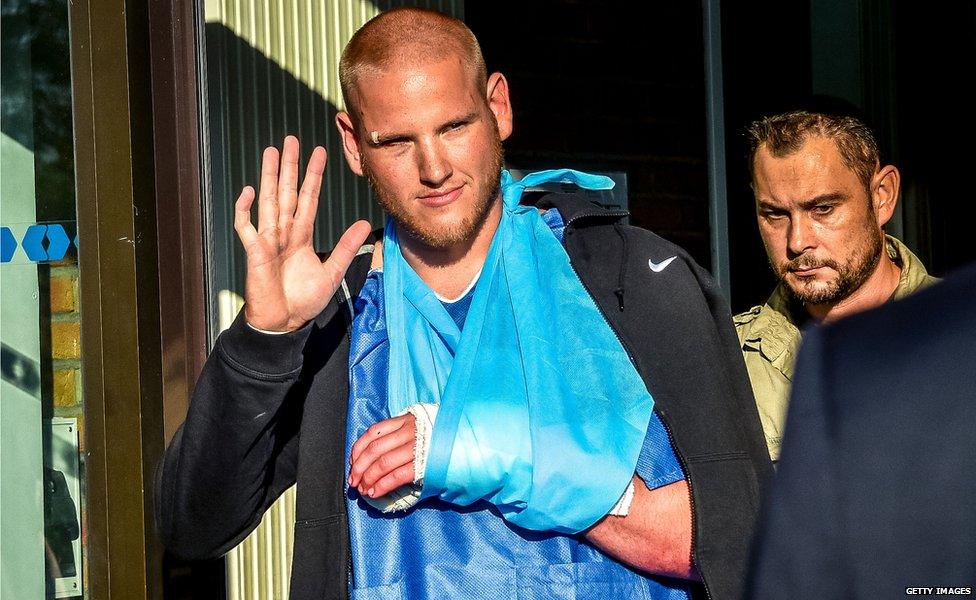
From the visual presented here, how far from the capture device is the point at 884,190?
2650 millimetres

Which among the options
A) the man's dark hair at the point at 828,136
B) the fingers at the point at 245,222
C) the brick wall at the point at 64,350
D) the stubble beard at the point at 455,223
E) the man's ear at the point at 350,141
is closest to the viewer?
the fingers at the point at 245,222

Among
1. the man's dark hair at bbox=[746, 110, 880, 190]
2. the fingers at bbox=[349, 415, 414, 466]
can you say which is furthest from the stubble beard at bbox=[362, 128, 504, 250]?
the man's dark hair at bbox=[746, 110, 880, 190]

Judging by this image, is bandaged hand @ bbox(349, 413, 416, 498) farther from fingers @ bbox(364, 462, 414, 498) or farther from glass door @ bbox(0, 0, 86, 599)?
glass door @ bbox(0, 0, 86, 599)

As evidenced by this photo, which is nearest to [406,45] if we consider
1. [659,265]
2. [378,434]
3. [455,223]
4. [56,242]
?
[455,223]

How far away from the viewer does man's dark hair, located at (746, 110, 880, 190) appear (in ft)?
8.57

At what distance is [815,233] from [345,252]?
113 centimetres

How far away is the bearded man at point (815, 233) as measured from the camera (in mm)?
2523

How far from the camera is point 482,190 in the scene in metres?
2.11

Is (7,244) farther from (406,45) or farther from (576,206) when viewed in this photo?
(576,206)

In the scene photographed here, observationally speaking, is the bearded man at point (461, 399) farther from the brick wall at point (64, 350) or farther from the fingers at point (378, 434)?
the brick wall at point (64, 350)

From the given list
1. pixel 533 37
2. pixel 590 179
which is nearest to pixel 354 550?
pixel 590 179

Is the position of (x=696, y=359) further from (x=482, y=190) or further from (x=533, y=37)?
(x=533, y=37)

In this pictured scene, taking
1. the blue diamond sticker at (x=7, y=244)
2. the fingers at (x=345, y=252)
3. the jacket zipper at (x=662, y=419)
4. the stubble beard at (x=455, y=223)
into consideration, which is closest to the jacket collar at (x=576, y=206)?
the jacket zipper at (x=662, y=419)

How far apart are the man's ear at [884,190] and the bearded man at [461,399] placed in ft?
2.63
